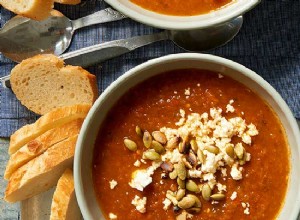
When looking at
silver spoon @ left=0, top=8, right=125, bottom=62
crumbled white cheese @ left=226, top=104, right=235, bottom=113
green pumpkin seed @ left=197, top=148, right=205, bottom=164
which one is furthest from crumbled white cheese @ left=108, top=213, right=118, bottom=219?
silver spoon @ left=0, top=8, right=125, bottom=62

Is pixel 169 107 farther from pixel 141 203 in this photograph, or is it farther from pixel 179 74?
pixel 141 203

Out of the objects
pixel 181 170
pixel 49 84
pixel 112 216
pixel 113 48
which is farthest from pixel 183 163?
pixel 49 84

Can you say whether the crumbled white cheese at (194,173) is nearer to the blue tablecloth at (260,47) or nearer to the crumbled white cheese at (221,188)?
the crumbled white cheese at (221,188)

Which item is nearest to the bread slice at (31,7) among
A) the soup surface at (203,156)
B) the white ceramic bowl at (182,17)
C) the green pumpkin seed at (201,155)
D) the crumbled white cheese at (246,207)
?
the white ceramic bowl at (182,17)

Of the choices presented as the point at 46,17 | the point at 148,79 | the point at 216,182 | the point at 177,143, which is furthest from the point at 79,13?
the point at 216,182

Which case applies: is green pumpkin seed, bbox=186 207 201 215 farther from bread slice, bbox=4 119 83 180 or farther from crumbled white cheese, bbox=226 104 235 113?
bread slice, bbox=4 119 83 180

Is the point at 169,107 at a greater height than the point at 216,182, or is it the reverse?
the point at 169,107

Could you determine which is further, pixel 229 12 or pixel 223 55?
pixel 223 55

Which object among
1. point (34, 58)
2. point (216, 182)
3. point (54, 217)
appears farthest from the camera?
point (34, 58)
